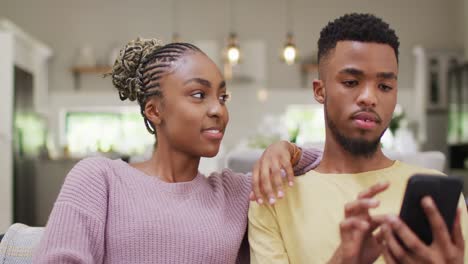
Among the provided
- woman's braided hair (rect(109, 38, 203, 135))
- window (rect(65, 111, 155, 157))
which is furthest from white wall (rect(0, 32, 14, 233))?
woman's braided hair (rect(109, 38, 203, 135))

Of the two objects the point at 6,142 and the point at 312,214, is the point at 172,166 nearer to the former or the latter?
the point at 312,214

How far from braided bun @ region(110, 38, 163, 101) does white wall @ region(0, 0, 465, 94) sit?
20.2 feet

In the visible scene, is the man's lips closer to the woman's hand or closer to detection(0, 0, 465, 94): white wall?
the woman's hand

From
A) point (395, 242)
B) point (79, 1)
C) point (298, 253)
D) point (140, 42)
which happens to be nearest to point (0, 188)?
point (79, 1)

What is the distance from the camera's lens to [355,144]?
1.16 meters

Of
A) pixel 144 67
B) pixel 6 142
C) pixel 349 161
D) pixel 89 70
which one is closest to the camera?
pixel 349 161

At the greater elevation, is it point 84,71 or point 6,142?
point 84,71

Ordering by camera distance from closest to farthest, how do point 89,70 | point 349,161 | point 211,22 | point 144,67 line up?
1. point 349,161
2. point 144,67
3. point 89,70
4. point 211,22

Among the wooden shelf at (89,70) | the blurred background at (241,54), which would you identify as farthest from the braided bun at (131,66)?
the wooden shelf at (89,70)

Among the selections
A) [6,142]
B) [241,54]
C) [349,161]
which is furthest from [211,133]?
[241,54]

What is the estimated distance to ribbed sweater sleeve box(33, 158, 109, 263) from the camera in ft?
3.50

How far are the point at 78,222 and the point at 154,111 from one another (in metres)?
0.31

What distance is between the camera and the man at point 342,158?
111 centimetres

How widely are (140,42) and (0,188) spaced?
168 inches
